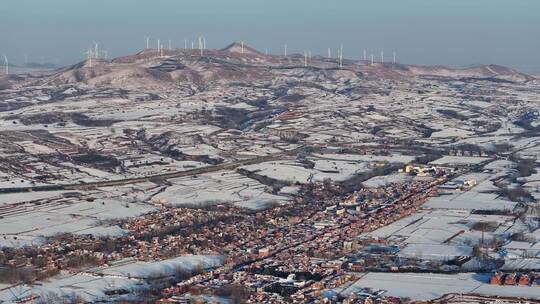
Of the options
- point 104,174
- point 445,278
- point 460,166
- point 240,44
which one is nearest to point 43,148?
point 104,174

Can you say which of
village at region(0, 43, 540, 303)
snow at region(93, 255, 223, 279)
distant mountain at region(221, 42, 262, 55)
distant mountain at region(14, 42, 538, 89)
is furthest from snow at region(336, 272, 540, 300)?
distant mountain at region(221, 42, 262, 55)

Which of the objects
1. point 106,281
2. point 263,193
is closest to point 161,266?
point 106,281

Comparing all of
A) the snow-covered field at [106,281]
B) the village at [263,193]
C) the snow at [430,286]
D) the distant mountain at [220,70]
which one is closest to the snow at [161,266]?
the snow-covered field at [106,281]

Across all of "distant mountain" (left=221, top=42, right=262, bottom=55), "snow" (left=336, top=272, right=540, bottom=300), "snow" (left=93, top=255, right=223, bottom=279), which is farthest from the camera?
"distant mountain" (left=221, top=42, right=262, bottom=55)

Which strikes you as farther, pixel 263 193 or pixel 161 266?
pixel 263 193

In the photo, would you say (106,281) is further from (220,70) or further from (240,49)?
(240,49)

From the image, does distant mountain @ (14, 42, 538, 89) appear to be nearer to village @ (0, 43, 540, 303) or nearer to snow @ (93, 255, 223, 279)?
village @ (0, 43, 540, 303)

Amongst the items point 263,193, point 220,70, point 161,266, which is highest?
point 161,266

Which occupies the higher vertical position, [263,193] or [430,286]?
[430,286]

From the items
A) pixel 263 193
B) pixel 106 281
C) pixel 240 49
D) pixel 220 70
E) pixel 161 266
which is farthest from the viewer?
pixel 240 49

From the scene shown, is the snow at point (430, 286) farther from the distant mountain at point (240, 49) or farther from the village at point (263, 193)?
the distant mountain at point (240, 49)

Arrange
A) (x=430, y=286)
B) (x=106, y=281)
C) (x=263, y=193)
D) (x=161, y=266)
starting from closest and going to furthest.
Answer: (x=430, y=286) → (x=106, y=281) → (x=161, y=266) → (x=263, y=193)
